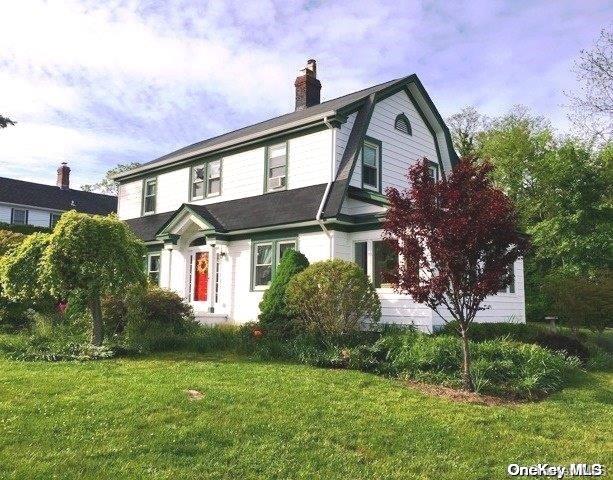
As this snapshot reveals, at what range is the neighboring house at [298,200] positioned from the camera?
1540 cm

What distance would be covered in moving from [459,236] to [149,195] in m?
17.3

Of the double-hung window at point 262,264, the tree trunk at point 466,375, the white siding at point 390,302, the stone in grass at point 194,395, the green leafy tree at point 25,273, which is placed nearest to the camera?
the stone in grass at point 194,395

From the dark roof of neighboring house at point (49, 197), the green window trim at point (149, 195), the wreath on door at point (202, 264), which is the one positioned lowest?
the wreath on door at point (202, 264)

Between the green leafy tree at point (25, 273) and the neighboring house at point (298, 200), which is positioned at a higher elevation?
the neighboring house at point (298, 200)

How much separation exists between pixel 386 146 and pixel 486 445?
43.2 ft

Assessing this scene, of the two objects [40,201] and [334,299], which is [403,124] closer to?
[334,299]

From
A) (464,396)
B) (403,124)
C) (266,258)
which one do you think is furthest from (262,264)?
(464,396)

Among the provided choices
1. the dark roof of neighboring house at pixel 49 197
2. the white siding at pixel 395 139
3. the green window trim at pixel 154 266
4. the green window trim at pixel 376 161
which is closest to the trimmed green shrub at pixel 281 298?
the white siding at pixel 395 139

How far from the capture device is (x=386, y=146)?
59.5 feet

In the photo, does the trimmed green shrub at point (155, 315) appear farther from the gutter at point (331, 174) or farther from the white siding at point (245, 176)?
the white siding at point (245, 176)

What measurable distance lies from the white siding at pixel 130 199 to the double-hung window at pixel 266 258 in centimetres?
847

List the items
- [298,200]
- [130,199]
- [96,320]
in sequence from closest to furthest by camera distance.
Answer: [96,320] < [298,200] < [130,199]

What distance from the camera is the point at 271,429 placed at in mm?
6301

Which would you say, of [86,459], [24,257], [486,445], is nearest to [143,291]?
[24,257]
